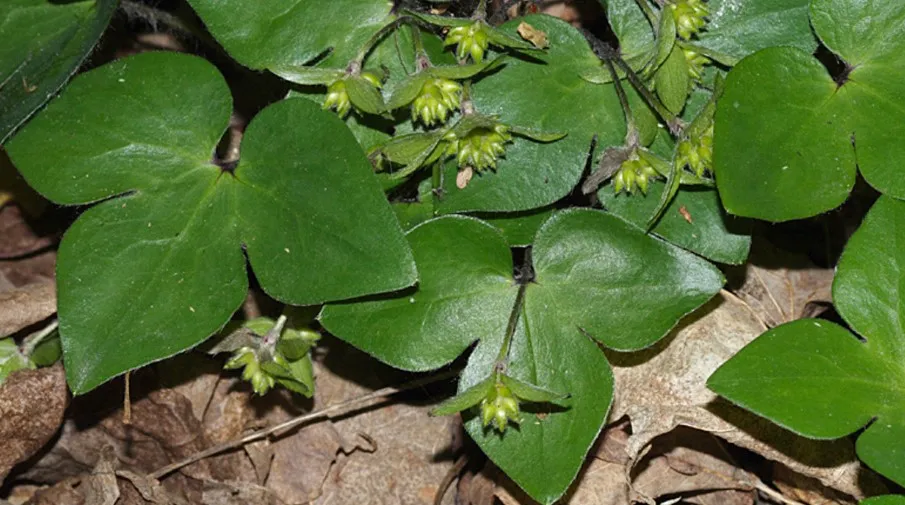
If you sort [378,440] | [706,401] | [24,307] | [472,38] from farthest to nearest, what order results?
[378,440]
[24,307]
[706,401]
[472,38]

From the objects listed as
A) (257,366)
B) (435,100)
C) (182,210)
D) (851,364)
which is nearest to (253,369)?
(257,366)

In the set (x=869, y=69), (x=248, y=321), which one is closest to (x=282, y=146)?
(x=248, y=321)

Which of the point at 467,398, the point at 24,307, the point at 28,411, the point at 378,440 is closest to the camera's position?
the point at 467,398

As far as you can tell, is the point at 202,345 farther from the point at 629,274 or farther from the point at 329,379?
the point at 629,274

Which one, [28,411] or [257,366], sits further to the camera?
[28,411]

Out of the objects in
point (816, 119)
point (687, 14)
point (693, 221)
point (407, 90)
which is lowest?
point (693, 221)

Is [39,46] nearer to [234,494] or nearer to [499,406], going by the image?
[234,494]

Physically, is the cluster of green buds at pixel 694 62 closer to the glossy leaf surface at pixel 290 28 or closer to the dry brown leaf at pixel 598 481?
the glossy leaf surface at pixel 290 28

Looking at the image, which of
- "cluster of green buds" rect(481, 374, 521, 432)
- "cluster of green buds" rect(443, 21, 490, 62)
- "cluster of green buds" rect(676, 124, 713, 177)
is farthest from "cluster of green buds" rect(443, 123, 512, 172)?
"cluster of green buds" rect(481, 374, 521, 432)
